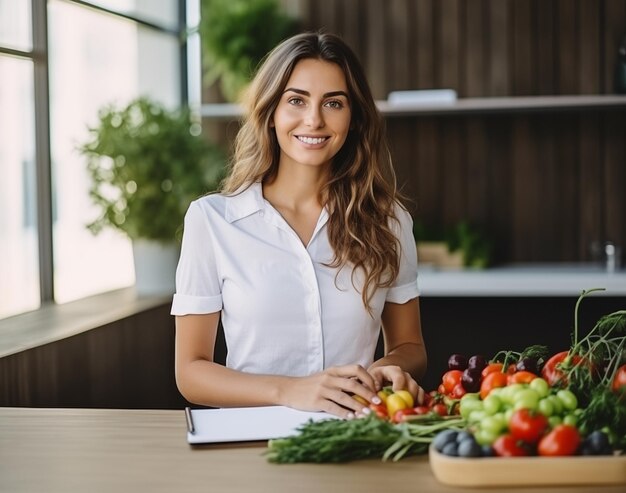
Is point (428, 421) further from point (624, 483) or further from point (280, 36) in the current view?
point (280, 36)

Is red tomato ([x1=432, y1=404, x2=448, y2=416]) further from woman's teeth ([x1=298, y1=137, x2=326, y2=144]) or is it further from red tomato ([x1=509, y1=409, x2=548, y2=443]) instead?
woman's teeth ([x1=298, y1=137, x2=326, y2=144])

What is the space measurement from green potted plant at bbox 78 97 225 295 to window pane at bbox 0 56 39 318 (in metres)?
0.27

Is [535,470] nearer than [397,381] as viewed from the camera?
Yes

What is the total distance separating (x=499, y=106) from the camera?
420cm

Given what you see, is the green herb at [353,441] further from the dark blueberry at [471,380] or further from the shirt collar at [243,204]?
the shirt collar at [243,204]

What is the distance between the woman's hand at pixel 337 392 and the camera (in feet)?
5.82

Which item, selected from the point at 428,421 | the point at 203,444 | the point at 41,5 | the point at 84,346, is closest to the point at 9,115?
→ the point at 41,5

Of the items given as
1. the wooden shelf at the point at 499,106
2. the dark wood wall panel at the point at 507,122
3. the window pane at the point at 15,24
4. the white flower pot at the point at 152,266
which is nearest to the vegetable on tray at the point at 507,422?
the window pane at the point at 15,24

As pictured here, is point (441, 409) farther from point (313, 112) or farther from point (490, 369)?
point (313, 112)

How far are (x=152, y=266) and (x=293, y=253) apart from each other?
5.85 feet

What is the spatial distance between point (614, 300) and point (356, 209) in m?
2.19

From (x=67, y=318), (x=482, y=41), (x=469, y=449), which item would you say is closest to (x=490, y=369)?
(x=469, y=449)

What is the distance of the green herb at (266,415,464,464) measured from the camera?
4.95 ft

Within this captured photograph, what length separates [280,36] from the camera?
4445mm
